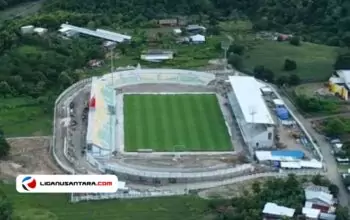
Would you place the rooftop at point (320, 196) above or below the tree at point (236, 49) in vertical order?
above

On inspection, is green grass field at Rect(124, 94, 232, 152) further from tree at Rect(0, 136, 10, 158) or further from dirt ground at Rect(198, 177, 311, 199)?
tree at Rect(0, 136, 10, 158)

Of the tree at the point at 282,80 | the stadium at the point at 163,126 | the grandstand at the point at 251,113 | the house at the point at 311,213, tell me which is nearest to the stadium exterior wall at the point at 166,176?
the stadium at the point at 163,126

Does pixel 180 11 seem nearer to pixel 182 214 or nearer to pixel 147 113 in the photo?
pixel 147 113

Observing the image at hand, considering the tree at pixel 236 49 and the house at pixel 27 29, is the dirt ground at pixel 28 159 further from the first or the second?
the tree at pixel 236 49

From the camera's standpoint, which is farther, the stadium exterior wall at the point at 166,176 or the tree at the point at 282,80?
the tree at the point at 282,80

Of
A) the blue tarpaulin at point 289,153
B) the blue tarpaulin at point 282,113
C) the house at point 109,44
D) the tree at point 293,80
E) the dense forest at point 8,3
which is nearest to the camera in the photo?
the blue tarpaulin at point 289,153

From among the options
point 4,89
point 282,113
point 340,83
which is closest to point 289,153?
point 282,113

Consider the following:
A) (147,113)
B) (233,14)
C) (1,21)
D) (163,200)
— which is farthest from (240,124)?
(1,21)

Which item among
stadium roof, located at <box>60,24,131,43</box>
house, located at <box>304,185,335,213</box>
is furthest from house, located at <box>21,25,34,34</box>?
house, located at <box>304,185,335,213</box>

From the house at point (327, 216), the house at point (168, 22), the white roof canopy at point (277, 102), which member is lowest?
the house at point (168, 22)
